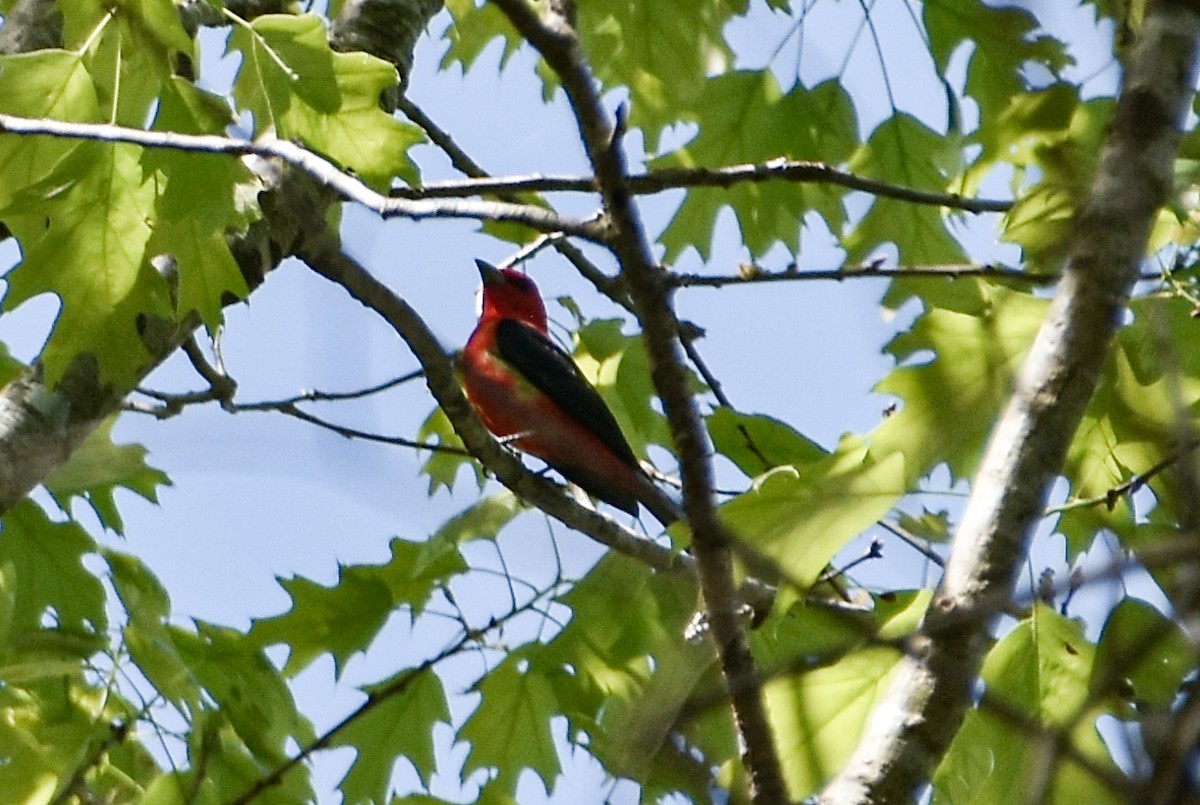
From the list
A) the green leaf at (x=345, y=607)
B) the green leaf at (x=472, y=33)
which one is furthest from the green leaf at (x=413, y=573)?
the green leaf at (x=472, y=33)

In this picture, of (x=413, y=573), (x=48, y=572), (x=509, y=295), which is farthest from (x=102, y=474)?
(x=509, y=295)

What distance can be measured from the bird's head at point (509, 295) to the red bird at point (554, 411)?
141mm

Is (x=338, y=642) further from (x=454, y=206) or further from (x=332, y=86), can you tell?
(x=454, y=206)

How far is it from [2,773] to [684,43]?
2.55m

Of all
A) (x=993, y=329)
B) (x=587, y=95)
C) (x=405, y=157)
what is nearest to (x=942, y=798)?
(x=993, y=329)

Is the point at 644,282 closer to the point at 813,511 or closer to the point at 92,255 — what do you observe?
the point at 813,511

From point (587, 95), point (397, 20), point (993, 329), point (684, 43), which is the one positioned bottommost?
point (587, 95)

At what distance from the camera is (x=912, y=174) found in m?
3.82

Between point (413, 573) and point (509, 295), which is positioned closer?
point (413, 573)

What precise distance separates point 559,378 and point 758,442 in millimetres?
1617

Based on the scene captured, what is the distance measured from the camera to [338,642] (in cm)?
349

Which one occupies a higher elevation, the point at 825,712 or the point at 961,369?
the point at 961,369

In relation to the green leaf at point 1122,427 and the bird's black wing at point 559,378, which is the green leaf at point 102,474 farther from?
the green leaf at point 1122,427

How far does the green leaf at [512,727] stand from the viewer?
11.5 ft
